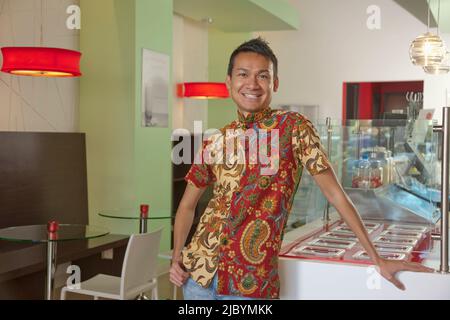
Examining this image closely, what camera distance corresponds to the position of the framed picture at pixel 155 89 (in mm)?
5965

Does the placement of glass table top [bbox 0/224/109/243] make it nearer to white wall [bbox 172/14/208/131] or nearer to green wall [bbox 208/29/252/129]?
white wall [bbox 172/14/208/131]

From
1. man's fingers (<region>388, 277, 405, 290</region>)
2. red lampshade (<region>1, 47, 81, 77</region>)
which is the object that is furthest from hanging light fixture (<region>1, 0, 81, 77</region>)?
man's fingers (<region>388, 277, 405, 290</region>)

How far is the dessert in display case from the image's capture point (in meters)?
2.54

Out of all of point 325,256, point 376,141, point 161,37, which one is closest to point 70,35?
point 161,37

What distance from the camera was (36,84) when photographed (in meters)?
5.37

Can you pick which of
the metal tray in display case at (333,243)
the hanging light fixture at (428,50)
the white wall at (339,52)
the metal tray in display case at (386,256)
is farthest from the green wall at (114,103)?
the white wall at (339,52)

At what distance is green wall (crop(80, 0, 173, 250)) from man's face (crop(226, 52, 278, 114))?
4.11m


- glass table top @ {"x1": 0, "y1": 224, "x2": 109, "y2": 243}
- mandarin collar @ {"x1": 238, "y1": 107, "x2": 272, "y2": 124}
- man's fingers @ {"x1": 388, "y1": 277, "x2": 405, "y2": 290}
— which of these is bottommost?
glass table top @ {"x1": 0, "y1": 224, "x2": 109, "y2": 243}

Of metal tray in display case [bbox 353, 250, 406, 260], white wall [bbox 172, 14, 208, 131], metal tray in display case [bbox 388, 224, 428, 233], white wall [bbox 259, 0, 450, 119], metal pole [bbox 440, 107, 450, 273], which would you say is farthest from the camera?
white wall [bbox 259, 0, 450, 119]

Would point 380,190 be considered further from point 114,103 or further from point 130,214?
point 114,103

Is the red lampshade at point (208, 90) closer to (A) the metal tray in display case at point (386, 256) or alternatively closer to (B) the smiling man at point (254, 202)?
(A) the metal tray in display case at point (386, 256)

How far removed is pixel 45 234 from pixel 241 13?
206 inches
